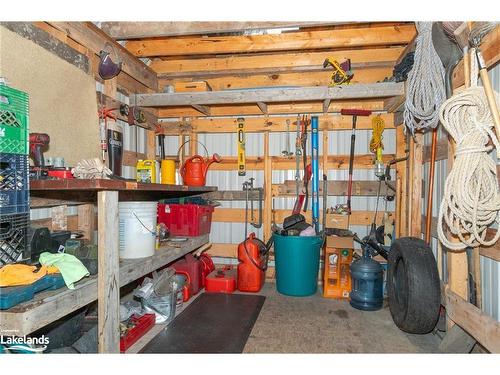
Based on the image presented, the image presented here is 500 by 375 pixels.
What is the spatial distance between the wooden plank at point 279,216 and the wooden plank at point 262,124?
1165 mm

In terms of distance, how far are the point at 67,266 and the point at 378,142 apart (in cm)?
365

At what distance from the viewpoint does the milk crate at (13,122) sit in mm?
1585

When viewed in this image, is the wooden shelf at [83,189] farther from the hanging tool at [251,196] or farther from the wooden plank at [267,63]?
the wooden plank at [267,63]

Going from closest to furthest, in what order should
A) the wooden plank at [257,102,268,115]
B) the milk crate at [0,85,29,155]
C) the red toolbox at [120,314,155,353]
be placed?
the milk crate at [0,85,29,155] → the red toolbox at [120,314,155,353] → the wooden plank at [257,102,268,115]

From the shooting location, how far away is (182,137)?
15.1ft

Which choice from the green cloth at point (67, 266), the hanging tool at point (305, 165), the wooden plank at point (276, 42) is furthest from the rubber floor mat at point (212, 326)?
the wooden plank at point (276, 42)

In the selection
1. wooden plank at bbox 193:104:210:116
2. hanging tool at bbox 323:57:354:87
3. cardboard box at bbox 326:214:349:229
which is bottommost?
cardboard box at bbox 326:214:349:229

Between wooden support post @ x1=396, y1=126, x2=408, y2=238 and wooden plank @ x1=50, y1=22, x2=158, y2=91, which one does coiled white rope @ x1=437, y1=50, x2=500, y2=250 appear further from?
wooden plank @ x1=50, y1=22, x2=158, y2=91

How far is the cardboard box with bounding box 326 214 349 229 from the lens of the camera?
3.94 m

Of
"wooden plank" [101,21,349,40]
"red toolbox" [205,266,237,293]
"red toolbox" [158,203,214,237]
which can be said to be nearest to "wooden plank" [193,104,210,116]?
"wooden plank" [101,21,349,40]

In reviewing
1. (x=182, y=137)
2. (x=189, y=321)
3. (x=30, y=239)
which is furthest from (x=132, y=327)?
(x=182, y=137)

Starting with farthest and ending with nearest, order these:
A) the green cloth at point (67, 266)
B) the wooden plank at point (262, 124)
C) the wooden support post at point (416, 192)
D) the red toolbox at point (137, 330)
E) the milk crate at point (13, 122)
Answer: the wooden plank at point (262, 124), the wooden support post at point (416, 192), the red toolbox at point (137, 330), the green cloth at point (67, 266), the milk crate at point (13, 122)
